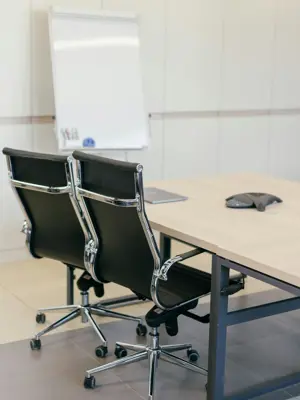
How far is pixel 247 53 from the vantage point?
240 inches

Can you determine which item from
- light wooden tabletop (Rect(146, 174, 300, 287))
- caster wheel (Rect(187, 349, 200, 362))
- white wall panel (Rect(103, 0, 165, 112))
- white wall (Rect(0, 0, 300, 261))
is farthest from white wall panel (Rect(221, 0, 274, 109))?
caster wheel (Rect(187, 349, 200, 362))

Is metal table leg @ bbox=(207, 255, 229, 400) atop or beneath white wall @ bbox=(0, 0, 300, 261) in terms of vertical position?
beneath

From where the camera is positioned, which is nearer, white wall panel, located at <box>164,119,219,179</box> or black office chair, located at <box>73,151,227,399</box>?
black office chair, located at <box>73,151,227,399</box>

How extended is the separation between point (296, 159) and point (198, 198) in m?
3.21

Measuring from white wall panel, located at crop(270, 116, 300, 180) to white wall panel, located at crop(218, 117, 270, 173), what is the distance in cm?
9

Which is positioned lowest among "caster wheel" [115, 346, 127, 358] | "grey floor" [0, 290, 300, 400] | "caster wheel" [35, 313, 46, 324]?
"grey floor" [0, 290, 300, 400]

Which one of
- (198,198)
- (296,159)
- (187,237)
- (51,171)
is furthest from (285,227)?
(296,159)

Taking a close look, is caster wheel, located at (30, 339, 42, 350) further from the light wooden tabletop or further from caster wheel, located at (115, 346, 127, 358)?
the light wooden tabletop

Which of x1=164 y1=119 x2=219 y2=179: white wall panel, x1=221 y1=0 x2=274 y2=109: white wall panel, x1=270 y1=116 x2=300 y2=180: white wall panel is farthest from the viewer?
x1=270 y1=116 x2=300 y2=180: white wall panel

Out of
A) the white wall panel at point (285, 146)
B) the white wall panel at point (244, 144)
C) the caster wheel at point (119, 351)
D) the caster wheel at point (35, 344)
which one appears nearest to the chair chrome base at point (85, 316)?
the caster wheel at point (35, 344)

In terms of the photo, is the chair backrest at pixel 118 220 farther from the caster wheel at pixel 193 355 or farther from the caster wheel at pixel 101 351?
the caster wheel at pixel 193 355

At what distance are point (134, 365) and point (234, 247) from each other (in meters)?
0.99

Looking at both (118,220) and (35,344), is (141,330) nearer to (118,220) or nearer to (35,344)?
(35,344)

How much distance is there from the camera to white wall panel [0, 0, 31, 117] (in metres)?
4.92
